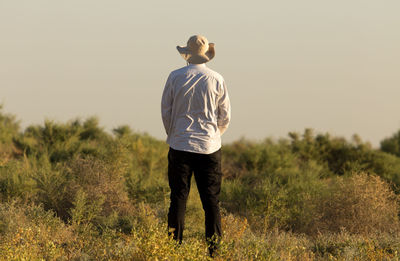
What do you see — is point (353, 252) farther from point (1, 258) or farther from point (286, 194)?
point (1, 258)

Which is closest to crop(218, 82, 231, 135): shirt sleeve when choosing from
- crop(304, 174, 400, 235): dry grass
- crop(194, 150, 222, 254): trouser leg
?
crop(194, 150, 222, 254): trouser leg

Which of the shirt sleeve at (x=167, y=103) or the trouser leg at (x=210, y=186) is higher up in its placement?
the shirt sleeve at (x=167, y=103)

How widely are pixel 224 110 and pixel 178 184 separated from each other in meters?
1.04

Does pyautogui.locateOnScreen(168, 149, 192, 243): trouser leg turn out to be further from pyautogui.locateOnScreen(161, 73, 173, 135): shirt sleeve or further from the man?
pyautogui.locateOnScreen(161, 73, 173, 135): shirt sleeve

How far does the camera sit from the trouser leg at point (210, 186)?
20.8ft

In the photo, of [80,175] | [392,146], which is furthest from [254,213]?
[392,146]

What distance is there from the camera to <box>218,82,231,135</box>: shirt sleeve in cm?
647

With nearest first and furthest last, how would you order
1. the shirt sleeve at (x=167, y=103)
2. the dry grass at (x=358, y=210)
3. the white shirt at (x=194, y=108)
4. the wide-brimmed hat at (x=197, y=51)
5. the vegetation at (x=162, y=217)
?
the vegetation at (x=162, y=217) < the white shirt at (x=194, y=108) < the shirt sleeve at (x=167, y=103) < the wide-brimmed hat at (x=197, y=51) < the dry grass at (x=358, y=210)

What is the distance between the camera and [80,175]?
9.15 meters

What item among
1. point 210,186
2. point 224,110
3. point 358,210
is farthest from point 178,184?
point 358,210

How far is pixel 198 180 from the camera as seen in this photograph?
6.45 m

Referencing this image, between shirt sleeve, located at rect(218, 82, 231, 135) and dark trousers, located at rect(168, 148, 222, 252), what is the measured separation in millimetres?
370

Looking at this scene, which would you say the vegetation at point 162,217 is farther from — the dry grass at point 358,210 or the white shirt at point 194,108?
the white shirt at point 194,108

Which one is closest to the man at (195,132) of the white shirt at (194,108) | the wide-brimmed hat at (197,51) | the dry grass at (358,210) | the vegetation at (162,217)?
the white shirt at (194,108)
